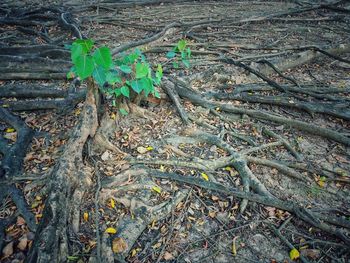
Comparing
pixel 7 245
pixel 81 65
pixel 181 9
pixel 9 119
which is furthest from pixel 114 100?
pixel 181 9

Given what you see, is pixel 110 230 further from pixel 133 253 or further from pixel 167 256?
pixel 167 256

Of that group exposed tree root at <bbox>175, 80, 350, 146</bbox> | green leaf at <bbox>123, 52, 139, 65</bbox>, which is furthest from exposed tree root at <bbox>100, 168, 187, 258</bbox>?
exposed tree root at <bbox>175, 80, 350, 146</bbox>

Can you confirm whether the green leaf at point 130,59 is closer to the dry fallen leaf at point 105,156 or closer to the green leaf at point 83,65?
the green leaf at point 83,65

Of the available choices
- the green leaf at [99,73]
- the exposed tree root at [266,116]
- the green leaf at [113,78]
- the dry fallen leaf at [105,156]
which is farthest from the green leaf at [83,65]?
the exposed tree root at [266,116]

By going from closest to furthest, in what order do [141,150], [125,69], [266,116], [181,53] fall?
1. [125,69]
2. [141,150]
3. [266,116]
4. [181,53]

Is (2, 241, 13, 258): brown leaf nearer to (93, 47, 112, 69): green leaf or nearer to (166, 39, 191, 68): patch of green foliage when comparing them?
(93, 47, 112, 69): green leaf

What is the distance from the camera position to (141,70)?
280cm

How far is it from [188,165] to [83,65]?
1367 millimetres

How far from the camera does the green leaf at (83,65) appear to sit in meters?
2.15

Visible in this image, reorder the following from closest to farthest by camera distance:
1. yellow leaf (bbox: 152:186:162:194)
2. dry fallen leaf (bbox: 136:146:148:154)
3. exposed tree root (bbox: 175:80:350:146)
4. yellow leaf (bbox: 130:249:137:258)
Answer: yellow leaf (bbox: 130:249:137:258) < yellow leaf (bbox: 152:186:162:194) < dry fallen leaf (bbox: 136:146:148:154) < exposed tree root (bbox: 175:80:350:146)

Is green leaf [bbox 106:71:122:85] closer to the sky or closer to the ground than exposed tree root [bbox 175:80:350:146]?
closer to the sky

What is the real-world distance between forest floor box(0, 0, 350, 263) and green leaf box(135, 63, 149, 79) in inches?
25.2

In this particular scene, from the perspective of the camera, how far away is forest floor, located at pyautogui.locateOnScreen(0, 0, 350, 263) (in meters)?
2.14

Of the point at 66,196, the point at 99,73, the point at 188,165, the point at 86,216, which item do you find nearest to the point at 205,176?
the point at 188,165
